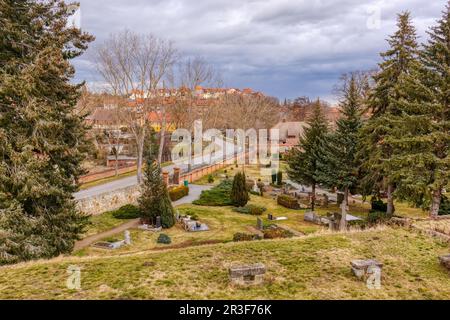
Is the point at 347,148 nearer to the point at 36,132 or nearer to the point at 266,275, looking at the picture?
the point at 266,275

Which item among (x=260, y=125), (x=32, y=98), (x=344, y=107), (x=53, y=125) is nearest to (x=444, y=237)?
(x=53, y=125)

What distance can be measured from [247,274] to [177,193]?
25.6m

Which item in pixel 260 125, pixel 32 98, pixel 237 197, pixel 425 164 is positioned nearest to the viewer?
pixel 32 98

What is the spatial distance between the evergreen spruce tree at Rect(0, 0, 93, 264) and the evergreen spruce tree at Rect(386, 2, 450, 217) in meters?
18.2

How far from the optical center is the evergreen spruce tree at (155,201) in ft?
80.3

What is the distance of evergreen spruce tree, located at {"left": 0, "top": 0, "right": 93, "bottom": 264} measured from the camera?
12.6 meters

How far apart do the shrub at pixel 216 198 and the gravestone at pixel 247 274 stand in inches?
917

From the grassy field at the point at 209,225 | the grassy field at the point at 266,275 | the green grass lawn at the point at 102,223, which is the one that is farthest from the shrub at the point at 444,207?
the green grass lawn at the point at 102,223

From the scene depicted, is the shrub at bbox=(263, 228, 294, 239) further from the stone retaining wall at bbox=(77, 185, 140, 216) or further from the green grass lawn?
the stone retaining wall at bbox=(77, 185, 140, 216)

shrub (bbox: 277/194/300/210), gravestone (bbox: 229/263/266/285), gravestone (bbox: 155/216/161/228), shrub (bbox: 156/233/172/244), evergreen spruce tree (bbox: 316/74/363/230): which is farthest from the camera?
shrub (bbox: 277/194/300/210)

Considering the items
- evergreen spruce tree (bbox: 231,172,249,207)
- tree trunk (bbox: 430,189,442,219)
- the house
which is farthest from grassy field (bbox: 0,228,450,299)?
the house

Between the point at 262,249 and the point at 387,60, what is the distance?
1983 centimetres

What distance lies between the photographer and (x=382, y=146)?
82.8ft

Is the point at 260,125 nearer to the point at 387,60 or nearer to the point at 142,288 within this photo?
the point at 387,60
